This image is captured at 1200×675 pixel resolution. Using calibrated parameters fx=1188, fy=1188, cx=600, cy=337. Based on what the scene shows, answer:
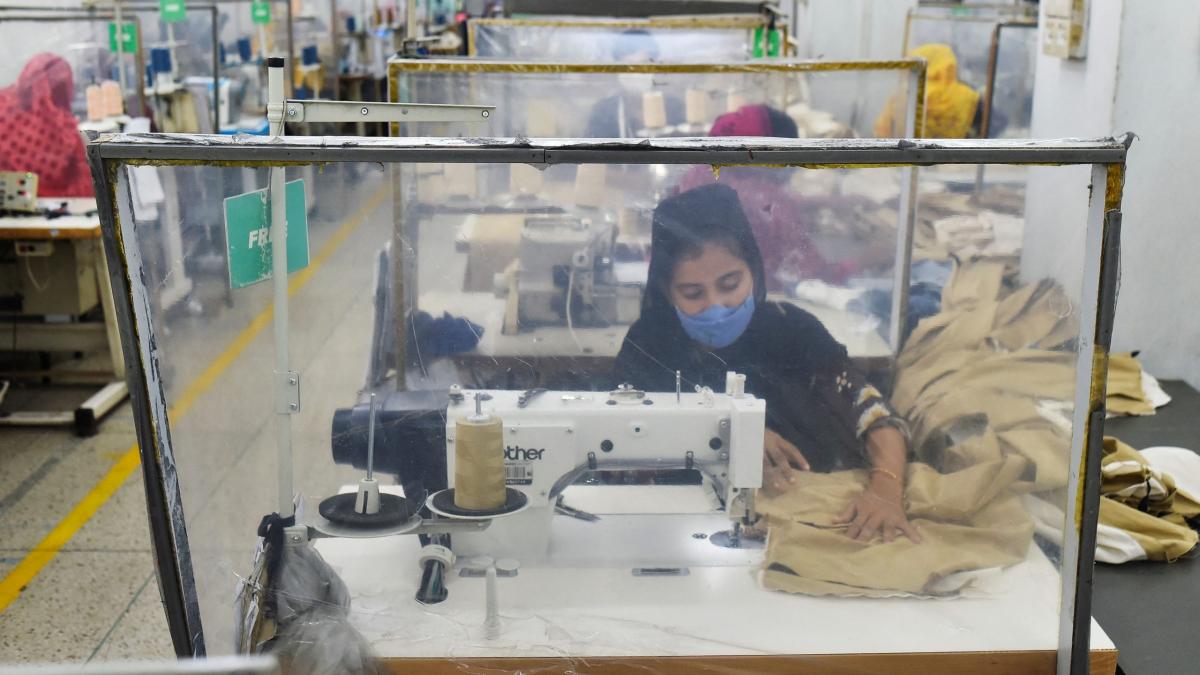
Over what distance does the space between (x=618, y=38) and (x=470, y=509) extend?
387 centimetres

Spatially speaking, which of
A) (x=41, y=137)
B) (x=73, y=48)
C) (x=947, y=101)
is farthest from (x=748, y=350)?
(x=947, y=101)

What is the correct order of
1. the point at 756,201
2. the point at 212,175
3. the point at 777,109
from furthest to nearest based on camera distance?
1. the point at 777,109
2. the point at 756,201
3. the point at 212,175

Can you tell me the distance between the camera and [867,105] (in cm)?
368

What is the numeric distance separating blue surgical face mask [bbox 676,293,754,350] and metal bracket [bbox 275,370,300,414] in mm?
551

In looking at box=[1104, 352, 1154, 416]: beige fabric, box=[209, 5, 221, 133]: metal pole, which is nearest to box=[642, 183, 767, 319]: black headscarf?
box=[1104, 352, 1154, 416]: beige fabric

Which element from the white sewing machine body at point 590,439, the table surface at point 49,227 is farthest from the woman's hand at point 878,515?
the table surface at point 49,227

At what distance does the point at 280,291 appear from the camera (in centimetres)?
159

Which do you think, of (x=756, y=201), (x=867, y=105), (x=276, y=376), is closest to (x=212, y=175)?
(x=276, y=376)

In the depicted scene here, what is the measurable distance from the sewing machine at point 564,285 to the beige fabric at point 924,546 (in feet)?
1.27

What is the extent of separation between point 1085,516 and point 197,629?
1213 mm

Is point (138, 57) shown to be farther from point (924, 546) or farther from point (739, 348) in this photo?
point (924, 546)

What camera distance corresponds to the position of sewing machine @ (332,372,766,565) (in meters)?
1.66

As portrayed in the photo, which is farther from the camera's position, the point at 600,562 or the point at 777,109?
the point at 777,109

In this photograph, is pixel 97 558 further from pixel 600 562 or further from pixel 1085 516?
pixel 1085 516
